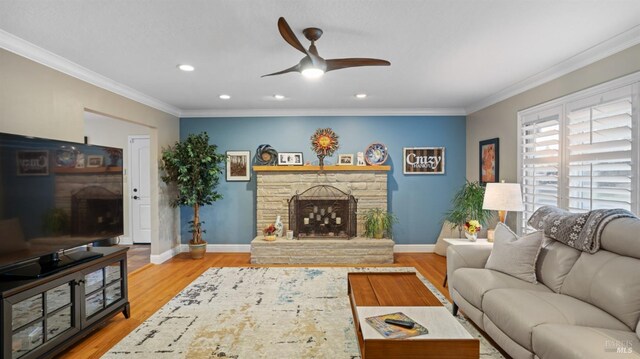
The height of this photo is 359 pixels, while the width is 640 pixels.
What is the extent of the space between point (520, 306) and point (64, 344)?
3209 mm

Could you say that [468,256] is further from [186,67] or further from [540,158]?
[186,67]

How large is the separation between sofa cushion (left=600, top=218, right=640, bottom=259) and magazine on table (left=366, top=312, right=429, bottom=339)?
1.43 metres

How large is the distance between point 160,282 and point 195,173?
165cm

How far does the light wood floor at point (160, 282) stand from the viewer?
2654mm

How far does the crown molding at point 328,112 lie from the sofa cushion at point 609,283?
3.54 meters

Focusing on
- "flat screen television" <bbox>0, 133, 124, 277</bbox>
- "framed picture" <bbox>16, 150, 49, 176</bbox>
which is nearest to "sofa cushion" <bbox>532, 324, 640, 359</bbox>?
"flat screen television" <bbox>0, 133, 124, 277</bbox>

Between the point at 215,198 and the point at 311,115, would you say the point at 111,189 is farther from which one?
the point at 311,115

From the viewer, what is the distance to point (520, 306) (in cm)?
212

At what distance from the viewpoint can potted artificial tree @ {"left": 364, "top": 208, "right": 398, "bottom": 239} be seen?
513cm

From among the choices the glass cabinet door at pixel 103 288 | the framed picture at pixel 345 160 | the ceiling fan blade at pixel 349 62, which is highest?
Result: the ceiling fan blade at pixel 349 62

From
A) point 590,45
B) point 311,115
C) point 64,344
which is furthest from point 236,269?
point 590,45

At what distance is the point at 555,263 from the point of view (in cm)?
251

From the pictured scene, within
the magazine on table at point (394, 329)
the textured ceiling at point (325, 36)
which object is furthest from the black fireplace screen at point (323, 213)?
the magazine on table at point (394, 329)

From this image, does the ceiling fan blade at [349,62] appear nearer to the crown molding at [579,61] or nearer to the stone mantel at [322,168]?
the crown molding at [579,61]
